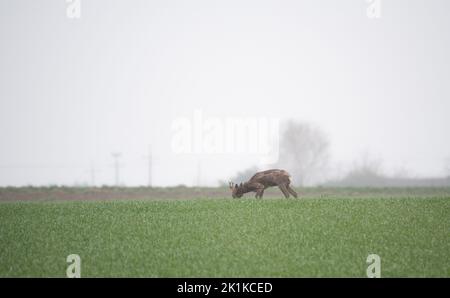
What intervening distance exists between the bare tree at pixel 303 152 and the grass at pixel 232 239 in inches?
3994

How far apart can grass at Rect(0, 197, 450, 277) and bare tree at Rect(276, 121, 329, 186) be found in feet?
333

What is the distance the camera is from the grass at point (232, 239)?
1463 cm

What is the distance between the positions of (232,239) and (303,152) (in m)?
110

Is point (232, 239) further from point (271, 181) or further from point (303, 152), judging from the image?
point (303, 152)

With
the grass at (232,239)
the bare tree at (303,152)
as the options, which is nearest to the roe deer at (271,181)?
the grass at (232,239)

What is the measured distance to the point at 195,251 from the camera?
53.4ft

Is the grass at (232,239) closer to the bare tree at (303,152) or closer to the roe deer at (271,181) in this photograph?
the roe deer at (271,181)

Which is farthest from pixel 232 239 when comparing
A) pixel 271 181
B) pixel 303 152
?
pixel 303 152

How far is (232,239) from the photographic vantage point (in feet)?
57.8

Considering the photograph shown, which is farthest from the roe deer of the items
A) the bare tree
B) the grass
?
the bare tree

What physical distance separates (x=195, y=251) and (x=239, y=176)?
87.1 metres

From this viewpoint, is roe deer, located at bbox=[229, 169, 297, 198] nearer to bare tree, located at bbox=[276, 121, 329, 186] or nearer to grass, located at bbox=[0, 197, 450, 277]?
grass, located at bbox=[0, 197, 450, 277]
